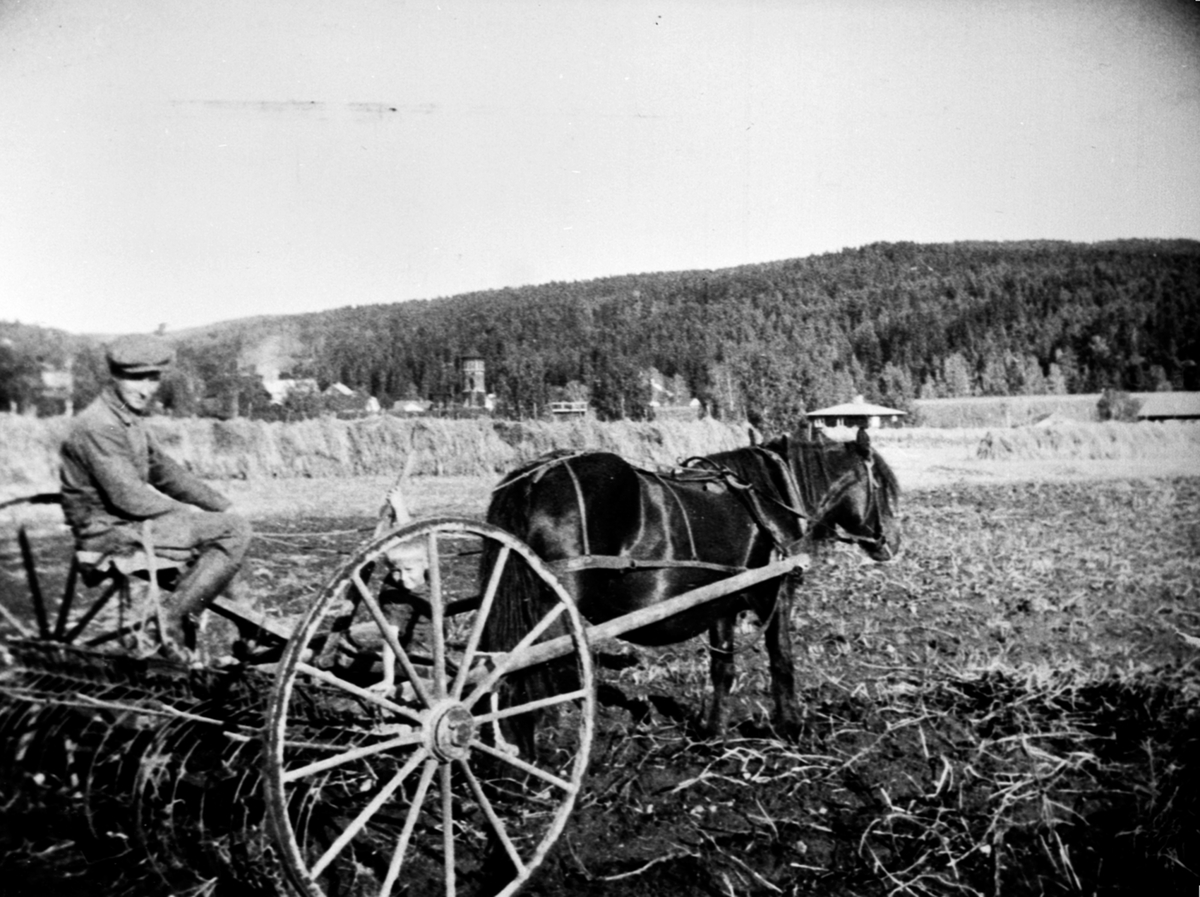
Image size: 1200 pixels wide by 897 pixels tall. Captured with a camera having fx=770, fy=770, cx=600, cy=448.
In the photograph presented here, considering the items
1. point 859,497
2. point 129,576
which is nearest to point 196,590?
point 129,576

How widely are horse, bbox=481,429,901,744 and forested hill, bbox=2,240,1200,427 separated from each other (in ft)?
18.4

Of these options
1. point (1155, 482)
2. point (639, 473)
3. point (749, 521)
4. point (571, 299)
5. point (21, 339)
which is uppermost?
point (571, 299)

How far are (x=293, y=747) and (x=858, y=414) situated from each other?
12863mm

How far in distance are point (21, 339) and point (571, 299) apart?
7.46m

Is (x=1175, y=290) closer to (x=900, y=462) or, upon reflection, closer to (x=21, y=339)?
(x=900, y=462)

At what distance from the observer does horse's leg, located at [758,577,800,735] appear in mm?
5609

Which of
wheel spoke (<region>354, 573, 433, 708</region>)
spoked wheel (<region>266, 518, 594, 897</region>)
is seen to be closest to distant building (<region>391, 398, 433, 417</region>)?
spoked wheel (<region>266, 518, 594, 897</region>)

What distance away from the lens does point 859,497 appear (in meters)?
6.29

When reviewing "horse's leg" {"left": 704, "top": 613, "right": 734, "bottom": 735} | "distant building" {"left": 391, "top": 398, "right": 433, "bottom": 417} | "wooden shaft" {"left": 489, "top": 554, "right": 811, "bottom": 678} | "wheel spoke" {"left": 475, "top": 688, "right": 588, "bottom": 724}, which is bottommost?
"horse's leg" {"left": 704, "top": 613, "right": 734, "bottom": 735}

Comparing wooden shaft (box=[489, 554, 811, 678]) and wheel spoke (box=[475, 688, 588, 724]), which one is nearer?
wheel spoke (box=[475, 688, 588, 724])

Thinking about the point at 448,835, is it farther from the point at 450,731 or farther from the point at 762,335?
the point at 762,335

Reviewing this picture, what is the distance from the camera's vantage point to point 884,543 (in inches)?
253

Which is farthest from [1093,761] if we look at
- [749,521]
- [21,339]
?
[21,339]

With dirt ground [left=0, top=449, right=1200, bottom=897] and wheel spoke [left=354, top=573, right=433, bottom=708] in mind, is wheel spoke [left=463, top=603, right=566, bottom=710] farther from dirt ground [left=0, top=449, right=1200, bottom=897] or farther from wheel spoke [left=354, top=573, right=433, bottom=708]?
dirt ground [left=0, top=449, right=1200, bottom=897]
